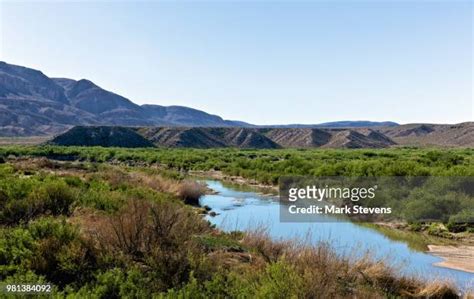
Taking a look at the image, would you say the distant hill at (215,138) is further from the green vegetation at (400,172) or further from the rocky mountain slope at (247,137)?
the green vegetation at (400,172)

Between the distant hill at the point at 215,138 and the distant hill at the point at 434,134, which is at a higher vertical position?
the distant hill at the point at 434,134

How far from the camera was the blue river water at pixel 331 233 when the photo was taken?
42.0 ft

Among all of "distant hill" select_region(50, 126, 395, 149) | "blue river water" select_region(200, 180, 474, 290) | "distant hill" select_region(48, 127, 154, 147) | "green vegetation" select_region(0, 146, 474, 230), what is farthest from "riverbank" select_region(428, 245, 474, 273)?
"distant hill" select_region(50, 126, 395, 149)

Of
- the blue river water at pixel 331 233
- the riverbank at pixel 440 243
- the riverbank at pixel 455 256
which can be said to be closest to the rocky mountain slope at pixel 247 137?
the blue river water at pixel 331 233

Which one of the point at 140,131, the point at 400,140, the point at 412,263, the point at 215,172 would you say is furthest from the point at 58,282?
the point at 400,140

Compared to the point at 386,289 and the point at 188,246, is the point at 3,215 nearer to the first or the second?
the point at 188,246

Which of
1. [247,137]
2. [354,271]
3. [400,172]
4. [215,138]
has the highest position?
[247,137]

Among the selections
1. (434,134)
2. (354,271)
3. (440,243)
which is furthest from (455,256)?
(434,134)
